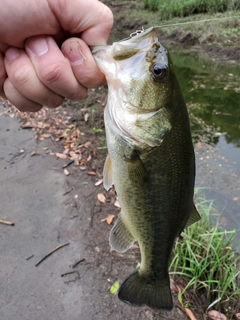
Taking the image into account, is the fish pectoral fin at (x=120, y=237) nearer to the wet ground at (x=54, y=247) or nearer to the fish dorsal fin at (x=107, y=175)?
the fish dorsal fin at (x=107, y=175)

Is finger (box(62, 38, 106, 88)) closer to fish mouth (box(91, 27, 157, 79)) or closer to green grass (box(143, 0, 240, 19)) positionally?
fish mouth (box(91, 27, 157, 79))

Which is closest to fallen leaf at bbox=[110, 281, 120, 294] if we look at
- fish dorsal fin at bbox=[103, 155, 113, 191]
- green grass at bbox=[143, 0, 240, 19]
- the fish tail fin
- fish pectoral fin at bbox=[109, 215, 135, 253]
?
the fish tail fin

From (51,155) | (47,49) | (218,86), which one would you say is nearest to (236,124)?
(218,86)

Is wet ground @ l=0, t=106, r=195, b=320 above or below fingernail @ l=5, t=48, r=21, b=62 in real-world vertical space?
below

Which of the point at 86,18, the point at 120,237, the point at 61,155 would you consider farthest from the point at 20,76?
the point at 61,155

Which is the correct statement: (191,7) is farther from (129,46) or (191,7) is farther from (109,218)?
(129,46)
